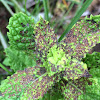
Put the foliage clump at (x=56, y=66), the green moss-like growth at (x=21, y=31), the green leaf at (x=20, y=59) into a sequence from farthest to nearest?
the green leaf at (x=20, y=59) → the green moss-like growth at (x=21, y=31) → the foliage clump at (x=56, y=66)

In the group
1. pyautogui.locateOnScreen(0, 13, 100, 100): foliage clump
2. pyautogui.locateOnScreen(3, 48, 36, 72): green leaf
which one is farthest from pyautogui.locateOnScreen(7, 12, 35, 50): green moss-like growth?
pyautogui.locateOnScreen(3, 48, 36, 72): green leaf

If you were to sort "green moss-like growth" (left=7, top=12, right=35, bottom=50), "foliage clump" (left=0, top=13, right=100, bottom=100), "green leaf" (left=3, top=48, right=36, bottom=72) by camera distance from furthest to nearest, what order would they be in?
"green leaf" (left=3, top=48, right=36, bottom=72)
"green moss-like growth" (left=7, top=12, right=35, bottom=50)
"foliage clump" (left=0, top=13, right=100, bottom=100)

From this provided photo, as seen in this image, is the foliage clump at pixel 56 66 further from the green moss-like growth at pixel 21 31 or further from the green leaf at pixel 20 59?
the green leaf at pixel 20 59

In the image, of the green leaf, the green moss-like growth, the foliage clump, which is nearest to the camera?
the foliage clump

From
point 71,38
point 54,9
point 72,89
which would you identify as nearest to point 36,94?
point 72,89

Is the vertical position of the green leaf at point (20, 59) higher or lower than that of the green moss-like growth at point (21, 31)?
lower

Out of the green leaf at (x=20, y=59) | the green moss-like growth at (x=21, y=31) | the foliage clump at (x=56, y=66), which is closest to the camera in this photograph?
the foliage clump at (x=56, y=66)

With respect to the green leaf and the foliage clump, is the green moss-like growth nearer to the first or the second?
the foliage clump

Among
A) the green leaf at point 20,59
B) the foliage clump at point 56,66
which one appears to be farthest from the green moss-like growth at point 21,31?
the green leaf at point 20,59

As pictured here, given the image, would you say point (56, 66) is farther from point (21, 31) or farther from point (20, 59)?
point (20, 59)

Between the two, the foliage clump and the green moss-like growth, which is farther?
the green moss-like growth

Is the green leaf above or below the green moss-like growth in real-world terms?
below

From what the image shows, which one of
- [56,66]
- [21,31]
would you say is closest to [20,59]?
[21,31]
